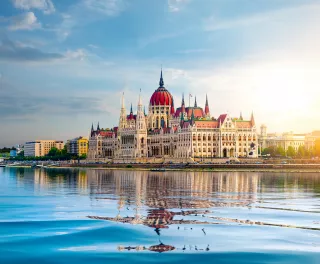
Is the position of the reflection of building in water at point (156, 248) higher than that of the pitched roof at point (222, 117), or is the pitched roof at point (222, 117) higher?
the pitched roof at point (222, 117)

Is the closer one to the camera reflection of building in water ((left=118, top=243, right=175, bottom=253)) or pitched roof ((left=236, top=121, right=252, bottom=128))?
reflection of building in water ((left=118, top=243, right=175, bottom=253))

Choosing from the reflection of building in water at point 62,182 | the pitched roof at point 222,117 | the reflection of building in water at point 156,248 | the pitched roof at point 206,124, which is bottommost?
the reflection of building in water at point 156,248

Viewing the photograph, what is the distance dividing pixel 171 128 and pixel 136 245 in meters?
168

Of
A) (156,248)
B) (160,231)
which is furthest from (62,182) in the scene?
(156,248)

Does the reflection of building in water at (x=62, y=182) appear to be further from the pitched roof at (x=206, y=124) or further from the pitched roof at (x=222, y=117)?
the pitched roof at (x=222, y=117)

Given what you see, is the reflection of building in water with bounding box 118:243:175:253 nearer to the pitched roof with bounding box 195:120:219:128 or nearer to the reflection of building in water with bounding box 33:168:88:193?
the reflection of building in water with bounding box 33:168:88:193

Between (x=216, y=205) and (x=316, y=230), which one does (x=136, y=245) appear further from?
(x=216, y=205)

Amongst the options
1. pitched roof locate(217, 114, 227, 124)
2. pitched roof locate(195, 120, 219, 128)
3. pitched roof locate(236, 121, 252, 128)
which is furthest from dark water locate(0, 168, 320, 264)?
pitched roof locate(236, 121, 252, 128)

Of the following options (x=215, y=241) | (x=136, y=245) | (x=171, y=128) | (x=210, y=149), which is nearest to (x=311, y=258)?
(x=215, y=241)

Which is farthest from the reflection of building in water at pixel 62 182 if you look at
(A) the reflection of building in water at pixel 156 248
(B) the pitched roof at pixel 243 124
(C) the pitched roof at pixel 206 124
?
→ (B) the pitched roof at pixel 243 124

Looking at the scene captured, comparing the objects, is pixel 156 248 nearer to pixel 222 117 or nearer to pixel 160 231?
pixel 160 231

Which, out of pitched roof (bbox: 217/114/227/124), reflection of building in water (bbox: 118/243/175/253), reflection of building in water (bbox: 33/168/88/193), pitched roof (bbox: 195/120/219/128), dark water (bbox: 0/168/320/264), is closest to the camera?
dark water (bbox: 0/168/320/264)

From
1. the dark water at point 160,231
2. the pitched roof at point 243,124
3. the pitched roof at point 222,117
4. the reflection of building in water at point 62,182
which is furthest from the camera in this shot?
the pitched roof at point 243,124

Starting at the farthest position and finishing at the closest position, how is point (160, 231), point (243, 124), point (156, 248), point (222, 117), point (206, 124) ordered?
1. point (243, 124)
2. point (222, 117)
3. point (206, 124)
4. point (160, 231)
5. point (156, 248)
